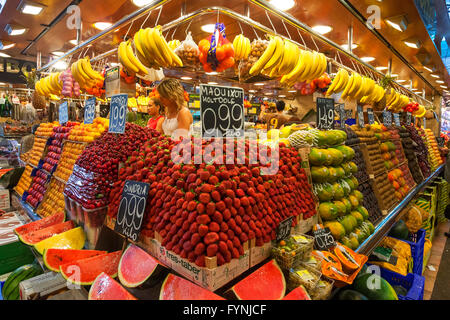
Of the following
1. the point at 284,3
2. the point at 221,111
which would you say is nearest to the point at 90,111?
the point at 221,111

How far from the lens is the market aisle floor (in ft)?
10.7

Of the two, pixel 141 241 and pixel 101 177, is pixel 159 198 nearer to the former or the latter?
pixel 141 241

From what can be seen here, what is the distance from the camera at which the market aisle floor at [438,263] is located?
128 inches

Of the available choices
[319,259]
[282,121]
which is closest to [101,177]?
[319,259]

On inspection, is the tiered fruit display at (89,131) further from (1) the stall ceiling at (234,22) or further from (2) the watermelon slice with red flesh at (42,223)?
(1) the stall ceiling at (234,22)

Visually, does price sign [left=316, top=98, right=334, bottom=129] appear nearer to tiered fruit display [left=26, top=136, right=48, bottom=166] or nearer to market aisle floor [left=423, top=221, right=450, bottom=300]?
market aisle floor [left=423, top=221, right=450, bottom=300]

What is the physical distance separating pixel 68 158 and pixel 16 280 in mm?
1321

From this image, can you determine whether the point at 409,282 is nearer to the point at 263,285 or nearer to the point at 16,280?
the point at 263,285

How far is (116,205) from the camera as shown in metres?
1.80

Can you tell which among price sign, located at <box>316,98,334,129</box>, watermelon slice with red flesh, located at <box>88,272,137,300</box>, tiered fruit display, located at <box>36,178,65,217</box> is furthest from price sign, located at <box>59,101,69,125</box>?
price sign, located at <box>316,98,334,129</box>

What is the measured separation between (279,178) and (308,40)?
454 cm

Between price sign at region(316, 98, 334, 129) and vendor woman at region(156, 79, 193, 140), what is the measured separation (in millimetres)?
1411

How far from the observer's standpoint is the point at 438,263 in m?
4.04

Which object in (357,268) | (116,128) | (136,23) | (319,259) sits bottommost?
(357,268)
